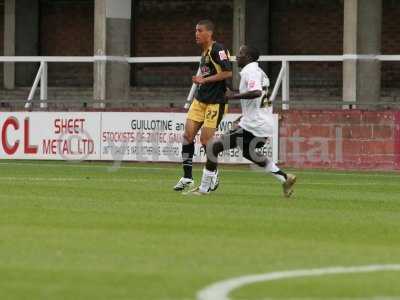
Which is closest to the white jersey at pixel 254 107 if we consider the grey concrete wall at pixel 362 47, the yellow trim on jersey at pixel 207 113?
the yellow trim on jersey at pixel 207 113

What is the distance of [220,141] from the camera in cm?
1788

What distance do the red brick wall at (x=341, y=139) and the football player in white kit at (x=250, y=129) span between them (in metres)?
9.82

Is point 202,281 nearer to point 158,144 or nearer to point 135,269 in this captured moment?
point 135,269

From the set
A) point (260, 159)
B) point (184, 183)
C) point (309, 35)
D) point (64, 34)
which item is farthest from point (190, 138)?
point (64, 34)

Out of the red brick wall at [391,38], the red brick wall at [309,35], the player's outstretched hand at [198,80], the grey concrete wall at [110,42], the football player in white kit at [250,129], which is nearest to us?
the football player in white kit at [250,129]

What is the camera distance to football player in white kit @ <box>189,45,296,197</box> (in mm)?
17688

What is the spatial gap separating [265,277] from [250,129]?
8780 millimetres

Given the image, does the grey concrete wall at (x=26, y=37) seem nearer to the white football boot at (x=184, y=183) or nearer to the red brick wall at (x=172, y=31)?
the red brick wall at (x=172, y=31)

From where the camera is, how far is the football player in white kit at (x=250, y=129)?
17.7 metres

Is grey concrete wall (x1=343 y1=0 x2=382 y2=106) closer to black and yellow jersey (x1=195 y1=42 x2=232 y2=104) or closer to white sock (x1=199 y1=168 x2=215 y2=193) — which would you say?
black and yellow jersey (x1=195 y1=42 x2=232 y2=104)

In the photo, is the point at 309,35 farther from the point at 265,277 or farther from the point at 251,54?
the point at 265,277

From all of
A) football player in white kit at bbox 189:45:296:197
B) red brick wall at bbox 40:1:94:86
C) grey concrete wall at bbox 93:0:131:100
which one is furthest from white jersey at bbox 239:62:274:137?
red brick wall at bbox 40:1:94:86

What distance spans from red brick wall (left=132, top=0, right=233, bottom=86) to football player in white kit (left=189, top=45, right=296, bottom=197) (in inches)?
821

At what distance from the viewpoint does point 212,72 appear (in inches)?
733
